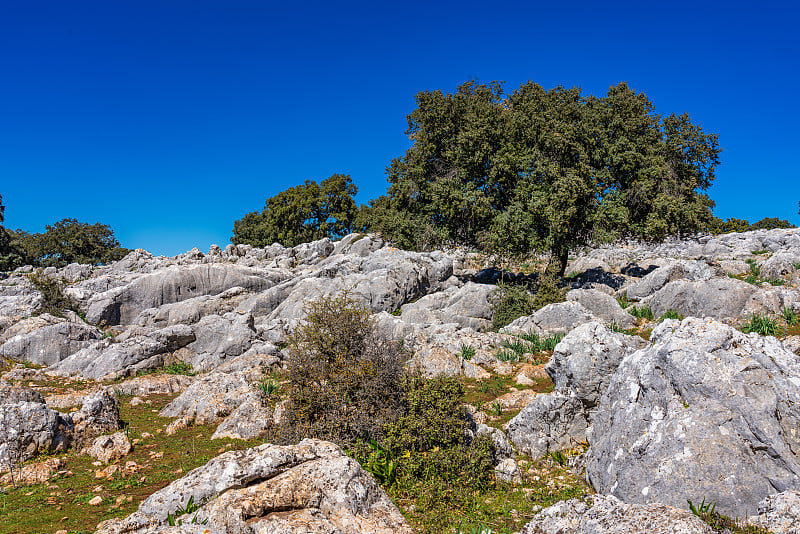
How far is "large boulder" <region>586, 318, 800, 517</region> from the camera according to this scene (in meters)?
6.21

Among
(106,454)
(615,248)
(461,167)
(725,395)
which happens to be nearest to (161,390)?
(106,454)

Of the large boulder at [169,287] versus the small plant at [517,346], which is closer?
the small plant at [517,346]

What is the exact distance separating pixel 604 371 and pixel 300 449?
643 centimetres

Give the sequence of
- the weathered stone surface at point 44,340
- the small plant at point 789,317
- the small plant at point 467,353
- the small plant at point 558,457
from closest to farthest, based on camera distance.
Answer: the small plant at point 558,457 < the small plant at point 789,317 < the small plant at point 467,353 < the weathered stone surface at point 44,340

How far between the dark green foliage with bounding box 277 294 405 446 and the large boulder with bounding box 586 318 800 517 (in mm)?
4329

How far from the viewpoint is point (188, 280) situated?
34406 millimetres

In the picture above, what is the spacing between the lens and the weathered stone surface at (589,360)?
970cm

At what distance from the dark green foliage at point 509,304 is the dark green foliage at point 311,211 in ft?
143

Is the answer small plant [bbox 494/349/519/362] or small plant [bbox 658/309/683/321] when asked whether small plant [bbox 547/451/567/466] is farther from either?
small plant [bbox 658/309/683/321]

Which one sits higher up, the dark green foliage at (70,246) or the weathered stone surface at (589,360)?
the dark green foliage at (70,246)

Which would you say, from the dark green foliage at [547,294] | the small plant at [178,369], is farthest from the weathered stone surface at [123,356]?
the dark green foliage at [547,294]

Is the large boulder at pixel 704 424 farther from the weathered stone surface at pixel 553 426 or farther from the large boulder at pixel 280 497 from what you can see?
the large boulder at pixel 280 497

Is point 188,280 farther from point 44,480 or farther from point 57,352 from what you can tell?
point 44,480

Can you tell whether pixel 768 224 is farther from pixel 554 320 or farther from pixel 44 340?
pixel 44 340
